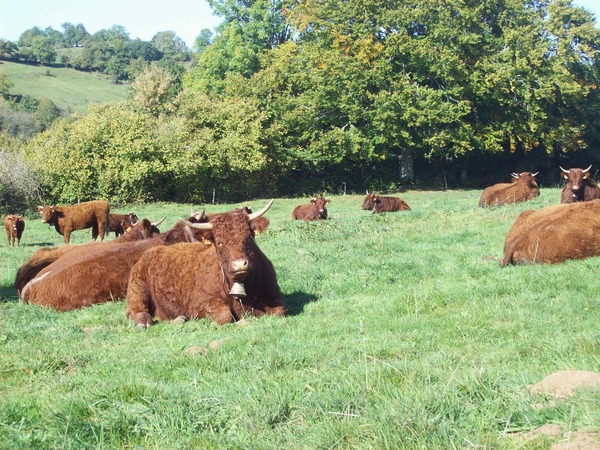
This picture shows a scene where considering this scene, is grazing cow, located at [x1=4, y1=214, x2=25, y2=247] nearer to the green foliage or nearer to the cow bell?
the green foliage

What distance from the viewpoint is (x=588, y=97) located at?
5422 centimetres

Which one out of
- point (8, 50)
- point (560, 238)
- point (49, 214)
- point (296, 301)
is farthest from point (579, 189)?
point (8, 50)

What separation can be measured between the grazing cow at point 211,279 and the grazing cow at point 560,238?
12.5 feet

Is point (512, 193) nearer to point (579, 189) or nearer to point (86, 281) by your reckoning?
point (579, 189)

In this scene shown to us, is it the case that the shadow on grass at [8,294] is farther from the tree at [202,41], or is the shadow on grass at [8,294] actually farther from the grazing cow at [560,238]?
the tree at [202,41]

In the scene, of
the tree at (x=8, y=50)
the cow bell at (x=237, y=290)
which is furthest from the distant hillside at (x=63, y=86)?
the cow bell at (x=237, y=290)

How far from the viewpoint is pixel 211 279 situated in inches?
360

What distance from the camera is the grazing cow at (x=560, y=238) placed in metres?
9.80

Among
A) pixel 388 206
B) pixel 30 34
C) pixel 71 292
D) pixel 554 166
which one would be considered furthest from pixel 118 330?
pixel 30 34

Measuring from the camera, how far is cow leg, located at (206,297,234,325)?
8516 mm

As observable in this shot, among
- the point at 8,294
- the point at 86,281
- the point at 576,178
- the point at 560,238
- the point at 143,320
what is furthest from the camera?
the point at 576,178

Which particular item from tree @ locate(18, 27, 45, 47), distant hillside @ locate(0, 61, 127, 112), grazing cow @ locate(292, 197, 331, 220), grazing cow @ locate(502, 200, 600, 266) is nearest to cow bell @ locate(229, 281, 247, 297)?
grazing cow @ locate(502, 200, 600, 266)

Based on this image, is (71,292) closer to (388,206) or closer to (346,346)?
(346,346)

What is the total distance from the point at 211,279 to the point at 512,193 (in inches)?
683
